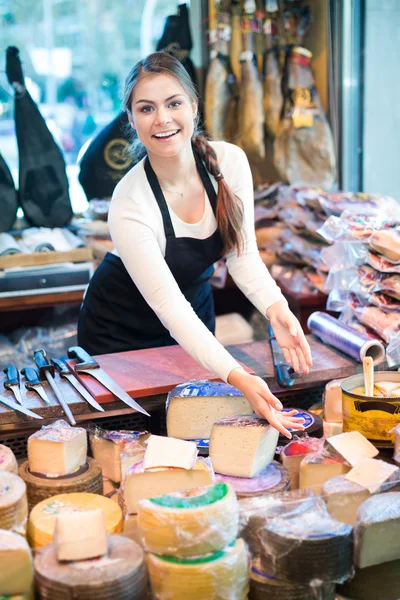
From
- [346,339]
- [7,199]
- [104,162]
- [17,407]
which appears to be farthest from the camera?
[104,162]

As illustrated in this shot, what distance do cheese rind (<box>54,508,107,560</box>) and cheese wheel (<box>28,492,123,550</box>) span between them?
0.11 meters

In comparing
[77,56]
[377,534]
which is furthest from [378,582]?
[77,56]

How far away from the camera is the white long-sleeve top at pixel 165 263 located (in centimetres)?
191

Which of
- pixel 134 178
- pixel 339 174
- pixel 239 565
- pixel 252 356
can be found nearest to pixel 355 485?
pixel 239 565

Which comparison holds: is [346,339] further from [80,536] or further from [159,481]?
[80,536]

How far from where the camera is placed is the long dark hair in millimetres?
2154

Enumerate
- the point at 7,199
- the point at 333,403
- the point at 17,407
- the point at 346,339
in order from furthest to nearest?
the point at 7,199 → the point at 346,339 → the point at 333,403 → the point at 17,407

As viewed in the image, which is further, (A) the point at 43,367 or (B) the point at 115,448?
(A) the point at 43,367

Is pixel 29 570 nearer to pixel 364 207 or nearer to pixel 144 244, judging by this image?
pixel 144 244

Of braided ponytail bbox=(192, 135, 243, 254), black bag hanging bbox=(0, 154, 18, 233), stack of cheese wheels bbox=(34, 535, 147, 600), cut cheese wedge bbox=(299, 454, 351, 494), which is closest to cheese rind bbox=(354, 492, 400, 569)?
cut cheese wedge bbox=(299, 454, 351, 494)

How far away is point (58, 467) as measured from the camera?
1570 millimetres

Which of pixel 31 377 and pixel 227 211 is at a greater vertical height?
pixel 227 211

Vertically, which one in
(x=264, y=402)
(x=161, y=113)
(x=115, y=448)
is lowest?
(x=115, y=448)

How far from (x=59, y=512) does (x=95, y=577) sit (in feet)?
0.91
